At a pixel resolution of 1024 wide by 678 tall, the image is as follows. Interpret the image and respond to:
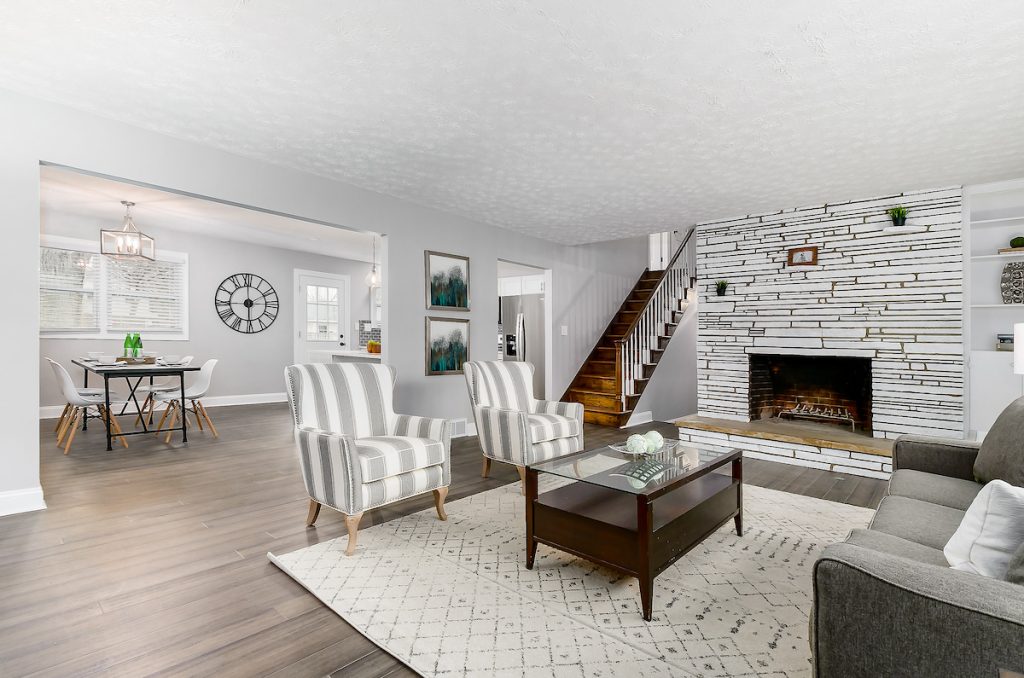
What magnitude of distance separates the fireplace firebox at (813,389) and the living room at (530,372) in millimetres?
35

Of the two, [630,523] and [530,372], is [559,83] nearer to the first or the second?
[630,523]

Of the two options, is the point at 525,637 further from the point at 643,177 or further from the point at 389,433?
the point at 643,177

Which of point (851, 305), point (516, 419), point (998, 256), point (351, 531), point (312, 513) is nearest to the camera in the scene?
point (351, 531)

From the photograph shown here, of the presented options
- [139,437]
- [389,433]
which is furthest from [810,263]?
[139,437]

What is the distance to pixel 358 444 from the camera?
3080 millimetres

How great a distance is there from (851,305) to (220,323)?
851 cm

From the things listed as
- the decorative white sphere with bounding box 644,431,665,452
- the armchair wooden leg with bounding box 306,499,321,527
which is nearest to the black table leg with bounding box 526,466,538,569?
the decorative white sphere with bounding box 644,431,665,452

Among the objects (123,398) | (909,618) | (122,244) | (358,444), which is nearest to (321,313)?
(123,398)

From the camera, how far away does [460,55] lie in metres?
2.53

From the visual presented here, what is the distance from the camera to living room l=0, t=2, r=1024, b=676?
6.12 ft

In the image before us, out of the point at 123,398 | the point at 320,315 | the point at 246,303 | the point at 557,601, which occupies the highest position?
the point at 246,303

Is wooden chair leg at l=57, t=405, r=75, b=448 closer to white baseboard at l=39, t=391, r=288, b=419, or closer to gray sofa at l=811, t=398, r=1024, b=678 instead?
white baseboard at l=39, t=391, r=288, b=419

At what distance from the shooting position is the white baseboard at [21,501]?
3.09 m

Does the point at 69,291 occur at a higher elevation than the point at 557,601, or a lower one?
higher
